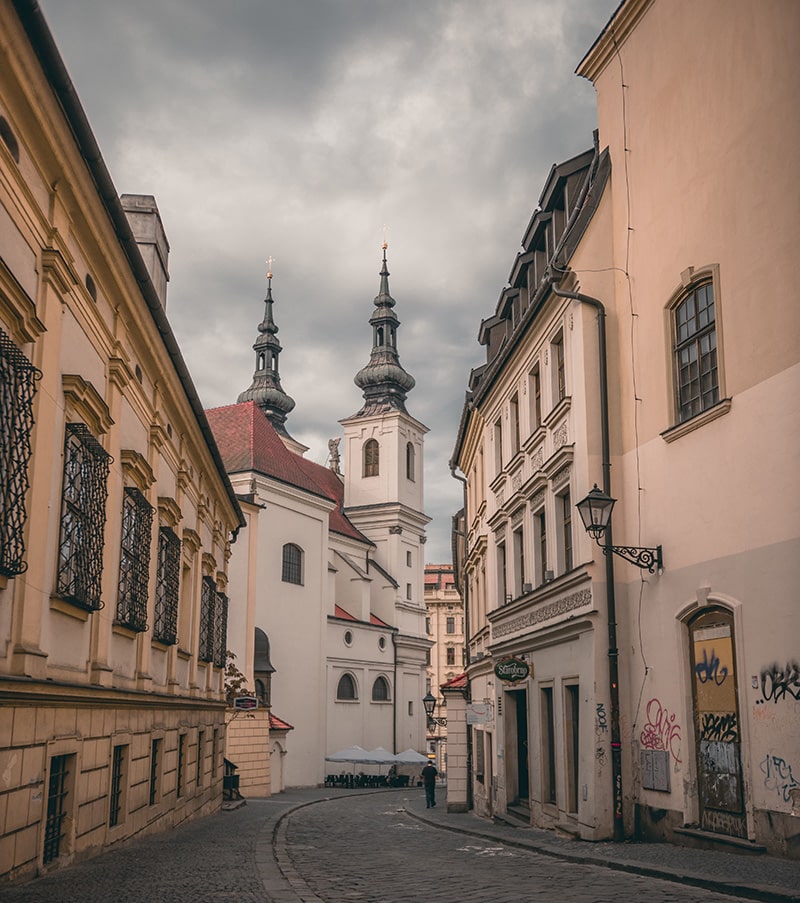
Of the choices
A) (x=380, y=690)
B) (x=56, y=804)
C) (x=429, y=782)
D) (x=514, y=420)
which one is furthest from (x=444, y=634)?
(x=56, y=804)

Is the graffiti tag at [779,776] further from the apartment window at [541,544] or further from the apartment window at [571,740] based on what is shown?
the apartment window at [541,544]

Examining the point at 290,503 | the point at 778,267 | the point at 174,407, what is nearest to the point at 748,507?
the point at 778,267

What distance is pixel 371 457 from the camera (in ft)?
229

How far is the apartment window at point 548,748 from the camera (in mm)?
18969

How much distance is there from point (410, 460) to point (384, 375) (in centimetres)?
632

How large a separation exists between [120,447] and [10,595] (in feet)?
16.3

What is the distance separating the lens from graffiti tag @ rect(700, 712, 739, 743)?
12.8 metres

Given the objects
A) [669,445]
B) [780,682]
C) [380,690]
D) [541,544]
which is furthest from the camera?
[380,690]

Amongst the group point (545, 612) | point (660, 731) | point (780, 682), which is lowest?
point (660, 731)

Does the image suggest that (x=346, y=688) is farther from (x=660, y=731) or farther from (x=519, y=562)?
(x=660, y=731)

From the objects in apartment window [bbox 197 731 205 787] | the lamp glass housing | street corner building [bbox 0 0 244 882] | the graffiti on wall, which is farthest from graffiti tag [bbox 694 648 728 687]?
apartment window [bbox 197 731 205 787]

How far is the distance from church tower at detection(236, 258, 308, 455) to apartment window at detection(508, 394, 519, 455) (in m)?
49.5

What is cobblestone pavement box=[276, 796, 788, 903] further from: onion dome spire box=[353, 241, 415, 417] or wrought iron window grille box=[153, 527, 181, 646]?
onion dome spire box=[353, 241, 415, 417]

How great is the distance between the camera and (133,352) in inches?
587
